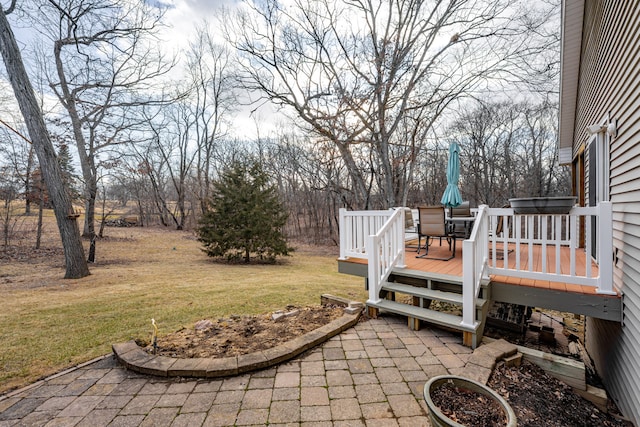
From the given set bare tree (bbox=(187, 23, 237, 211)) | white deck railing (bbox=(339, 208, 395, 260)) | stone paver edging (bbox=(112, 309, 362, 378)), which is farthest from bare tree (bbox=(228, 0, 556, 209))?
bare tree (bbox=(187, 23, 237, 211))

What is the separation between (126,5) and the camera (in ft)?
27.9

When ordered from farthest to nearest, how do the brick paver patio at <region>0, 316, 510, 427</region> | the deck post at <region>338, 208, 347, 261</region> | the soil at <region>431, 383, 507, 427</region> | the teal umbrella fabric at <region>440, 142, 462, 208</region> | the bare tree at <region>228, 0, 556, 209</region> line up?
the bare tree at <region>228, 0, 556, 209</region>, the teal umbrella fabric at <region>440, 142, 462, 208</region>, the deck post at <region>338, 208, 347, 261</region>, the brick paver patio at <region>0, 316, 510, 427</region>, the soil at <region>431, 383, 507, 427</region>

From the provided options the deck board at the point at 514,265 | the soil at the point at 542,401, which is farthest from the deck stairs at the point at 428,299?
the soil at the point at 542,401

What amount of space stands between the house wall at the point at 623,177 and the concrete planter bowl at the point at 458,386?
5.53 feet

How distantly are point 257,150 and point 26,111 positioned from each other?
14268 mm

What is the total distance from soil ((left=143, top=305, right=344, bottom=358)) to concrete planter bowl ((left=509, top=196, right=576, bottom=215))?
8.50 ft

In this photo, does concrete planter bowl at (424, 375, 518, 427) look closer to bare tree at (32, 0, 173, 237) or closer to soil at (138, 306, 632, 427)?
soil at (138, 306, 632, 427)

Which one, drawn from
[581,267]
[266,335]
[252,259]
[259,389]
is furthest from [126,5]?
[581,267]

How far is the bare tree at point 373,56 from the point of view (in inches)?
361

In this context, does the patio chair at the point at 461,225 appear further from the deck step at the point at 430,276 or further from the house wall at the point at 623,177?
the house wall at the point at 623,177

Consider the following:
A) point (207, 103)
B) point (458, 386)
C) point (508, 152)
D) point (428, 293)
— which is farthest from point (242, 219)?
point (508, 152)

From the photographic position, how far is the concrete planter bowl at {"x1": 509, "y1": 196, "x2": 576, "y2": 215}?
311 cm

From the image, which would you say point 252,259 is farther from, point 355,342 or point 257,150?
point 257,150

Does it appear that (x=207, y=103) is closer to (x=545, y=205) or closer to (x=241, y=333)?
(x=241, y=333)
